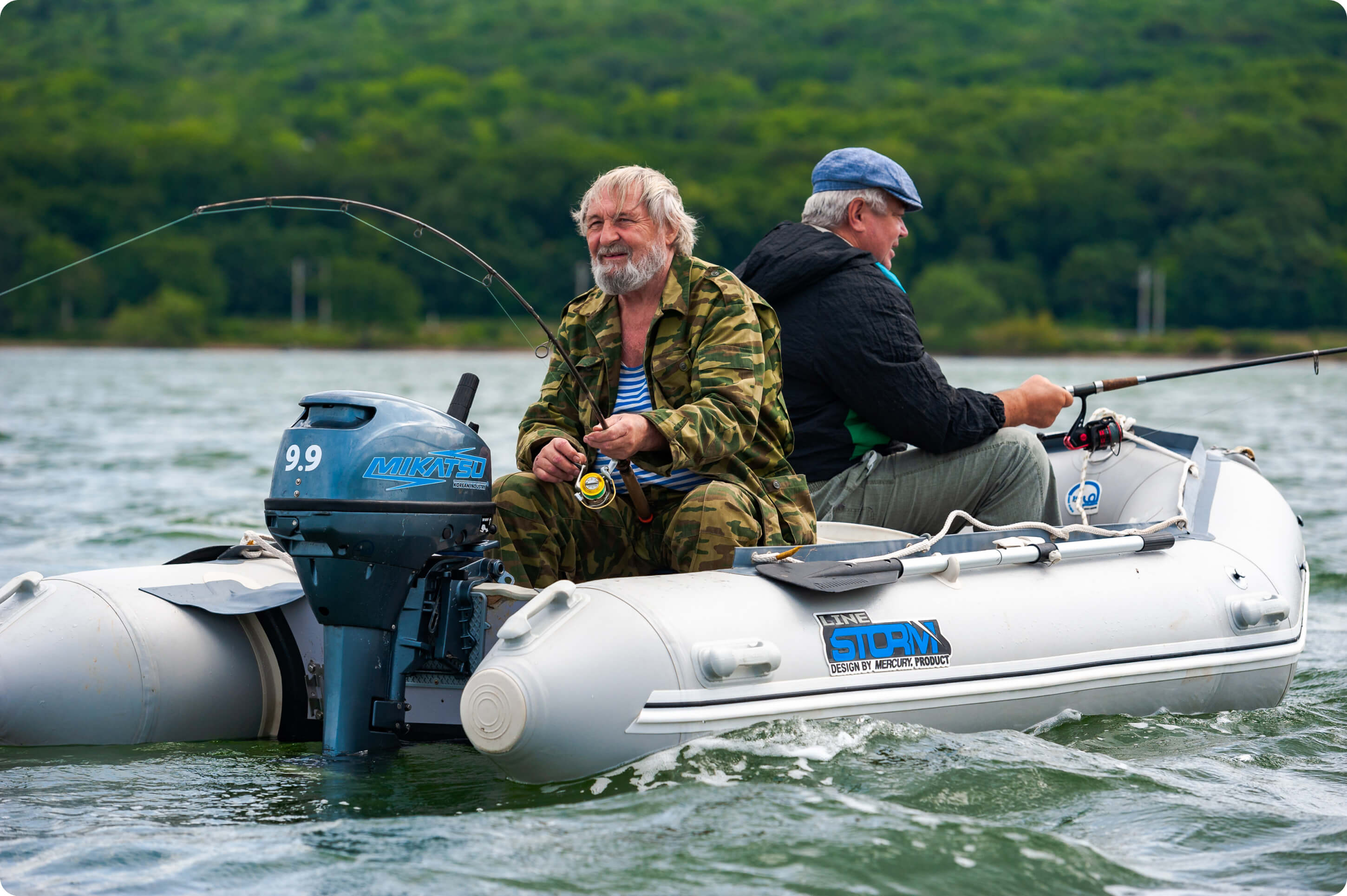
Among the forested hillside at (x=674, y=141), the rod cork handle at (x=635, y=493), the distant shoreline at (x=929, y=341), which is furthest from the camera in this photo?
the forested hillside at (x=674, y=141)

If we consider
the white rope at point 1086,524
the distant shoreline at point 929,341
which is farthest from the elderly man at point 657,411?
the distant shoreline at point 929,341

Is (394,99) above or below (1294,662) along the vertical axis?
above

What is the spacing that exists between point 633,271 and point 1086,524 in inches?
70.4

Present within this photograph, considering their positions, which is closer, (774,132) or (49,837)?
(49,837)

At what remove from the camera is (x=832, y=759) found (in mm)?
3410

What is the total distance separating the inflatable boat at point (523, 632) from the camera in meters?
3.29

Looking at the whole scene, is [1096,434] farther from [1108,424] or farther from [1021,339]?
[1021,339]

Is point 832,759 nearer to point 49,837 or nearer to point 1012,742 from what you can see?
point 1012,742

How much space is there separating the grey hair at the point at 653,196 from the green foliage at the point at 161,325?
2305 inches

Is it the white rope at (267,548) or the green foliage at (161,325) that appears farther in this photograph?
the green foliage at (161,325)

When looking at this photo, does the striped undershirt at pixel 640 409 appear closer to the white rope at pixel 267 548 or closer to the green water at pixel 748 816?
the green water at pixel 748 816

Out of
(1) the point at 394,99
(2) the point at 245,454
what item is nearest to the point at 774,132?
(1) the point at 394,99

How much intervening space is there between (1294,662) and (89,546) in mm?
6065

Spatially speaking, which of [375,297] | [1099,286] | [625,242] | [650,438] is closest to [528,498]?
[650,438]
